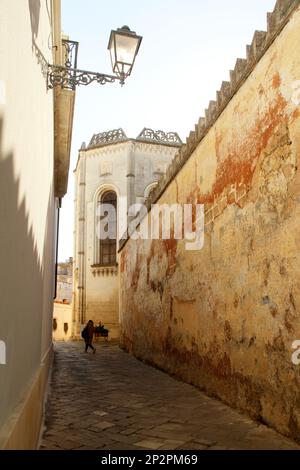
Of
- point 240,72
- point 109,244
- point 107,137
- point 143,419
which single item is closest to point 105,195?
point 109,244

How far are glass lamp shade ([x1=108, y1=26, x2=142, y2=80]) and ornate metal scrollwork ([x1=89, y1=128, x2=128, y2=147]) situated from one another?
65.7 ft

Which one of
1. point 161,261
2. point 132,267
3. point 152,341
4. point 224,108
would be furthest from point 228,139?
point 132,267

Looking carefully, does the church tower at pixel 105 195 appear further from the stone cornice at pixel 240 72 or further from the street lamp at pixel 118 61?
the street lamp at pixel 118 61

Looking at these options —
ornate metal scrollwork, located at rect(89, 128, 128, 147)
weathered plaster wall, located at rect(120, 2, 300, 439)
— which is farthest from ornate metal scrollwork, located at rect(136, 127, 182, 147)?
weathered plaster wall, located at rect(120, 2, 300, 439)

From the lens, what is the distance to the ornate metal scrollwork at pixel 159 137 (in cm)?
2497

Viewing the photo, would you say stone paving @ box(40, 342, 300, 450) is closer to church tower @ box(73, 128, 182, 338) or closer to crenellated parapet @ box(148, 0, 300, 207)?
crenellated parapet @ box(148, 0, 300, 207)

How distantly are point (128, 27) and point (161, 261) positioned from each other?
19.4ft

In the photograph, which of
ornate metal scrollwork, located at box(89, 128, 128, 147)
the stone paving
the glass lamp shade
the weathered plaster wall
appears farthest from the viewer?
ornate metal scrollwork, located at box(89, 128, 128, 147)

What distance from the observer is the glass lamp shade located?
4816mm

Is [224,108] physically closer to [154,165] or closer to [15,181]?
[15,181]

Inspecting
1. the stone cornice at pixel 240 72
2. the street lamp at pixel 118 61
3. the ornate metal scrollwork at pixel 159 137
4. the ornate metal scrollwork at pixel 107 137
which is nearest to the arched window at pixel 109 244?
the ornate metal scrollwork at pixel 107 137

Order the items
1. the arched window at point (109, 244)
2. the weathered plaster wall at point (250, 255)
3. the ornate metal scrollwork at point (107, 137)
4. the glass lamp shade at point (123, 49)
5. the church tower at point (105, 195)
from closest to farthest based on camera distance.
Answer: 1. the weathered plaster wall at point (250, 255)
2. the glass lamp shade at point (123, 49)
3. the church tower at point (105, 195)
4. the arched window at point (109, 244)
5. the ornate metal scrollwork at point (107, 137)

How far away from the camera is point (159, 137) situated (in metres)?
25.5

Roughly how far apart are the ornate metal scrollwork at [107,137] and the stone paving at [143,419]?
1857cm
